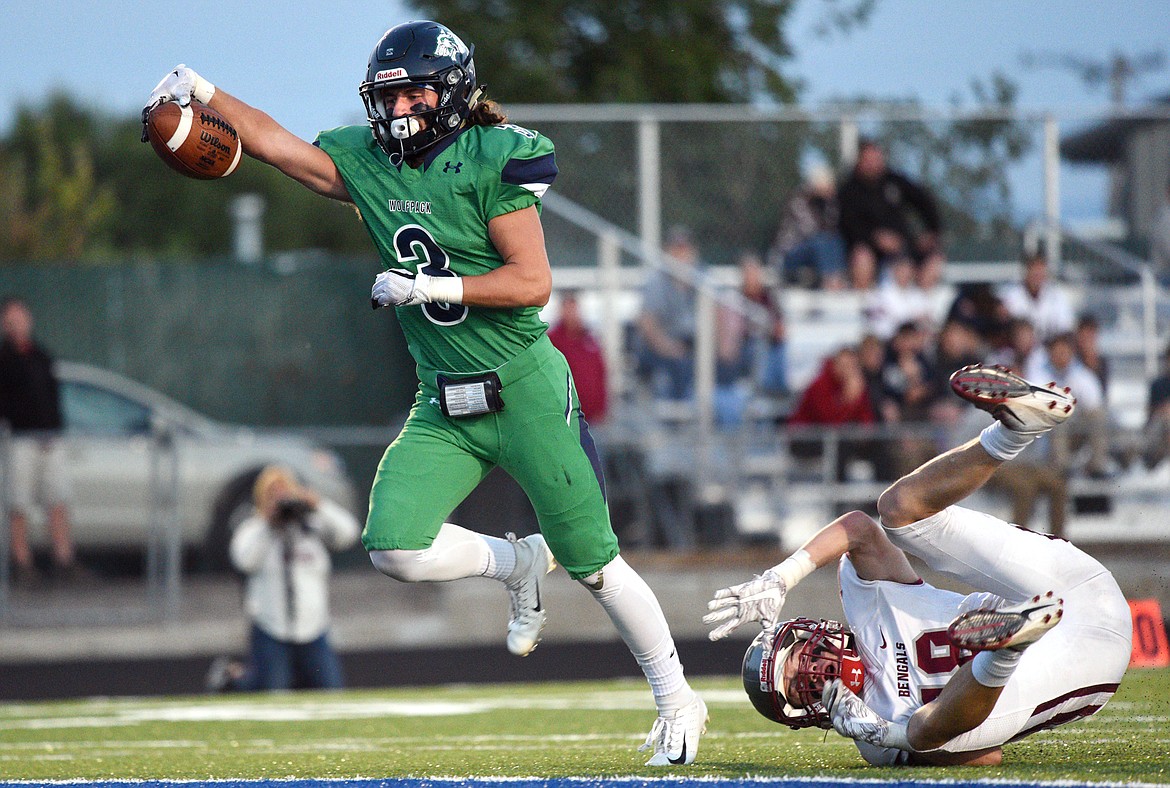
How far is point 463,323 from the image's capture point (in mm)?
4602

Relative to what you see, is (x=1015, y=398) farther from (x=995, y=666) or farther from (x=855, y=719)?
(x=855, y=719)

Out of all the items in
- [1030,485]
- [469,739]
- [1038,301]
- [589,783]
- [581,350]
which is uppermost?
[1038,301]

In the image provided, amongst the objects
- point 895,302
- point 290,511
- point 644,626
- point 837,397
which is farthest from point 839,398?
point 644,626

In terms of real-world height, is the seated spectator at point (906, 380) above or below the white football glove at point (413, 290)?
below

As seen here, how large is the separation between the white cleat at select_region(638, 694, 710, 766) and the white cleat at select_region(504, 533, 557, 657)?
1.78 feet

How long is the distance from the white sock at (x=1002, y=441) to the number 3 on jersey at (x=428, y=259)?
154cm

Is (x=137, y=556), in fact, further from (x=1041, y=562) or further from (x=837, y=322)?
(x=1041, y=562)

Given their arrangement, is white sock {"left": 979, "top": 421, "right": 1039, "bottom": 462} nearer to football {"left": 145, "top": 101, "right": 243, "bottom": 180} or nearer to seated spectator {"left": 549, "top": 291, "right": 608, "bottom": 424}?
football {"left": 145, "top": 101, "right": 243, "bottom": 180}

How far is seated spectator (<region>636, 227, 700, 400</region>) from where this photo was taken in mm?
11102

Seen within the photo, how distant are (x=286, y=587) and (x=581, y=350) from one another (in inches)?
115

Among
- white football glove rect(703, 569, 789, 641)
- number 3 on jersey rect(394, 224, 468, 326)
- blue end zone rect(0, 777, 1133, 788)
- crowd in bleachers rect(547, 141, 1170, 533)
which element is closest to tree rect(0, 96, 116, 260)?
crowd in bleachers rect(547, 141, 1170, 533)

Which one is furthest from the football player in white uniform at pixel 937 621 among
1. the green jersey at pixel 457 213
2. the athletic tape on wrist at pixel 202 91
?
the athletic tape on wrist at pixel 202 91

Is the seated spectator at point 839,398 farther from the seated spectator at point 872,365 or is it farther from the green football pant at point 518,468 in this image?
the green football pant at point 518,468

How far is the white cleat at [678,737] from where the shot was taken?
457 centimetres
